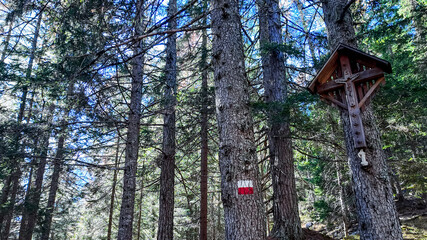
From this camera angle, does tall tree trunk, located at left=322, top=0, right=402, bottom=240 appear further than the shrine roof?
No

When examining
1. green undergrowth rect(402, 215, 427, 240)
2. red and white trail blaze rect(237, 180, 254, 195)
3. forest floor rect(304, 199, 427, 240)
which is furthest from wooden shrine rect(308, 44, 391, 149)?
green undergrowth rect(402, 215, 427, 240)

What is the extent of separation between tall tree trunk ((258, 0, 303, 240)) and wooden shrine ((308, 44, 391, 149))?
1507mm

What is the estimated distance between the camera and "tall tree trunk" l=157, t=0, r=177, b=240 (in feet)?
25.1

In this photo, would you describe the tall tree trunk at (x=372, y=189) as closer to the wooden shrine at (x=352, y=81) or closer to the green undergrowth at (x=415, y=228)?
the wooden shrine at (x=352, y=81)

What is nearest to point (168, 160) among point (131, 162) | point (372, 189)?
point (131, 162)

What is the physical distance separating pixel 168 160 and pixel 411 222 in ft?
39.7

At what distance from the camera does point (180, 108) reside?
26.4 feet

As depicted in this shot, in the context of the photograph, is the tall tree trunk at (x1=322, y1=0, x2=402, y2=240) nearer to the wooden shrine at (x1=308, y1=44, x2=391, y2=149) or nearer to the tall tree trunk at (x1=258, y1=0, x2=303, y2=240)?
the wooden shrine at (x1=308, y1=44, x2=391, y2=149)

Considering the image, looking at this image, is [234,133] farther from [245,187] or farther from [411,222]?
[411,222]

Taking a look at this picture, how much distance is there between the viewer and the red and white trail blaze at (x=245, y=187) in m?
3.20

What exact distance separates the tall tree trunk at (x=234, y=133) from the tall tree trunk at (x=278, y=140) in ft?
7.26

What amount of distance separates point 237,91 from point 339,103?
1.92 meters

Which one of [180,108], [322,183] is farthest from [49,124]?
[322,183]

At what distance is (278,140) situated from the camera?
6945mm
